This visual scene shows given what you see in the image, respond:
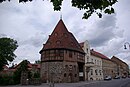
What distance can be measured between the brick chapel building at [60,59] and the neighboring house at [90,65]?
272 inches

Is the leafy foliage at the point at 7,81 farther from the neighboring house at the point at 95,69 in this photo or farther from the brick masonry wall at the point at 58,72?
the neighboring house at the point at 95,69

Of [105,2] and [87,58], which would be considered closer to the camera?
[105,2]

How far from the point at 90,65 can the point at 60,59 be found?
14982mm

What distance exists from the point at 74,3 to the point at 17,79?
1724 inches

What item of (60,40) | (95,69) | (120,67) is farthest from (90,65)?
(120,67)

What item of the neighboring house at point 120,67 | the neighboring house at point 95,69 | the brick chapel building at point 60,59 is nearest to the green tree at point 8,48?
the brick chapel building at point 60,59

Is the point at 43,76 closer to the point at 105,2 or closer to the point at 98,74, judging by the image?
the point at 98,74

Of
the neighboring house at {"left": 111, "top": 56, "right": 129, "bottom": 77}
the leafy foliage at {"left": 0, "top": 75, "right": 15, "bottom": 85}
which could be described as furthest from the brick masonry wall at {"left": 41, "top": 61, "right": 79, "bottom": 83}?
the neighboring house at {"left": 111, "top": 56, "right": 129, "bottom": 77}

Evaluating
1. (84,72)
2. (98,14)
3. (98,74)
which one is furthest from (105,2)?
(98,74)

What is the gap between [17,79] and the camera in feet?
157

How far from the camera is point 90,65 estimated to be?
2453 inches

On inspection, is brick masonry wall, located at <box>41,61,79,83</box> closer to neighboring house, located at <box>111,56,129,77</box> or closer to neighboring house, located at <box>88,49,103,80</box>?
neighboring house, located at <box>88,49,103,80</box>

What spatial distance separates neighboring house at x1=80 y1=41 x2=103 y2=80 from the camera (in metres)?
62.9

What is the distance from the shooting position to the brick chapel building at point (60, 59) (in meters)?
50.0
